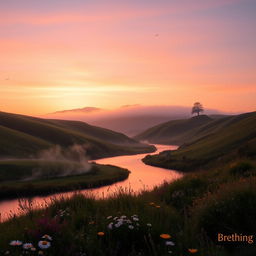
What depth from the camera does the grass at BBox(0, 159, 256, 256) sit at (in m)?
8.28

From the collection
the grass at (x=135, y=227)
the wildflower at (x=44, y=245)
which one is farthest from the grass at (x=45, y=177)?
the wildflower at (x=44, y=245)

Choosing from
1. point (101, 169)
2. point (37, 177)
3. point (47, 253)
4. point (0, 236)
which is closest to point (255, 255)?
point (47, 253)

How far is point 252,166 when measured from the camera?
76.5 feet

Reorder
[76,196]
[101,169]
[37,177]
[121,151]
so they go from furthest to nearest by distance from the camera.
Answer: [121,151]
[101,169]
[37,177]
[76,196]

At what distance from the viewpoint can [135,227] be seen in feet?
31.4

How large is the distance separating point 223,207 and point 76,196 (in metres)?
6.13

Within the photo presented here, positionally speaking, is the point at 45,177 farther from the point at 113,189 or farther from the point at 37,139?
the point at 37,139

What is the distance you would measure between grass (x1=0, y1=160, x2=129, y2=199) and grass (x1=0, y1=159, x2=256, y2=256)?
56.0 metres

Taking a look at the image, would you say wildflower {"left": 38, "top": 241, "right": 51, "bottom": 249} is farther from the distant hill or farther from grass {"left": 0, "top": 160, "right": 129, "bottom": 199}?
the distant hill

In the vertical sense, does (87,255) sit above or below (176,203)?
above

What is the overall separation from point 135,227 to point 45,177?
7722cm

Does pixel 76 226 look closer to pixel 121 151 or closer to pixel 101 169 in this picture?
pixel 101 169

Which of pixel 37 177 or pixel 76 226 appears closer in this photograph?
pixel 76 226

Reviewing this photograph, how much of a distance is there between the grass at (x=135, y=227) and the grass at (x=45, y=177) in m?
56.0
